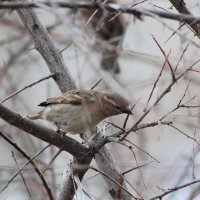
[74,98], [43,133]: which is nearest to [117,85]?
[43,133]

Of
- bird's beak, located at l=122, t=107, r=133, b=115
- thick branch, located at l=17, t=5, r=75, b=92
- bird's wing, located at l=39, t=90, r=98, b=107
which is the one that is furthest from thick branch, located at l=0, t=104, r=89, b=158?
thick branch, located at l=17, t=5, r=75, b=92

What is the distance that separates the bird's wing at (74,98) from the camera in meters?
4.72

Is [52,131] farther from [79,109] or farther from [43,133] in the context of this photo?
[79,109]

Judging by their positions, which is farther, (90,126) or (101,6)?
(90,126)

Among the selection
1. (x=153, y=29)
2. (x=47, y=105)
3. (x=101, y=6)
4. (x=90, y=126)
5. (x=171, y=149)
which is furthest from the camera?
(x=153, y=29)

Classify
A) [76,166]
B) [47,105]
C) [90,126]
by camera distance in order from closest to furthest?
1. [76,166]
2. [90,126]
3. [47,105]

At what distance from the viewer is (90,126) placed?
4.72 metres

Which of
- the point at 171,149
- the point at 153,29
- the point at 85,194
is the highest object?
the point at 153,29

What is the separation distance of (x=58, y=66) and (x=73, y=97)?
1.58 feet

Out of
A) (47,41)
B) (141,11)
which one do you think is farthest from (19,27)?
(141,11)

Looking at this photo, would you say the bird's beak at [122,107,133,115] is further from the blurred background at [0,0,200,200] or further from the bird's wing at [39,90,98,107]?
the bird's wing at [39,90,98,107]

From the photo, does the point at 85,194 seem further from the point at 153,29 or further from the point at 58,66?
the point at 153,29

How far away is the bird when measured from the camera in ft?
14.7

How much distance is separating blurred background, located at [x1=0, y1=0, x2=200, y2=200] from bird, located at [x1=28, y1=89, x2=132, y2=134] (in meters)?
0.16
